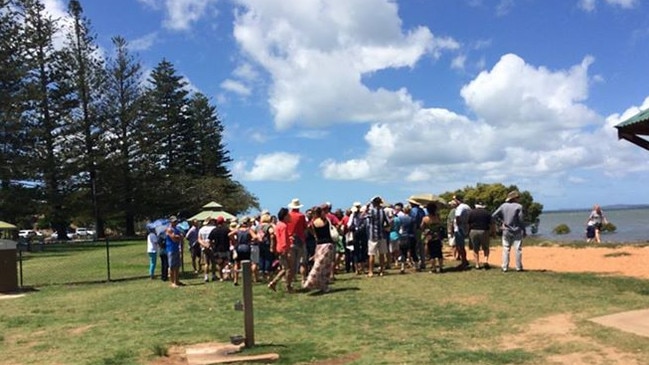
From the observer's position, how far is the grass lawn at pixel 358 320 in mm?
7012

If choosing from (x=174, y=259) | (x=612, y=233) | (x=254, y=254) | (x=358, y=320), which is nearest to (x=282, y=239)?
(x=254, y=254)

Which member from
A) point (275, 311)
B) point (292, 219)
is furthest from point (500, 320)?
point (292, 219)

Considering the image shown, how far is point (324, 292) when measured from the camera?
11.9m

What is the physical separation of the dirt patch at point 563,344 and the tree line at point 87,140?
1545 inches

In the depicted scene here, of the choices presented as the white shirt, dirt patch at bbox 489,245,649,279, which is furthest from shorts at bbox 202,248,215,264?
dirt patch at bbox 489,245,649,279

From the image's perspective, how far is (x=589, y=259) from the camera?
15836mm

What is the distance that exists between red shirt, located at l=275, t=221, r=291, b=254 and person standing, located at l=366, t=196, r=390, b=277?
7.64ft

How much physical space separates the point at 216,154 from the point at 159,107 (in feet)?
27.3

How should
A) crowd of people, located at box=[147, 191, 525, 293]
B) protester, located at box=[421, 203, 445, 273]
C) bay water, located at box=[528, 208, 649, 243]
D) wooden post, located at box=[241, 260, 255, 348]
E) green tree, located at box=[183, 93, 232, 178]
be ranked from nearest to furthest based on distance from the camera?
wooden post, located at box=[241, 260, 255, 348]
crowd of people, located at box=[147, 191, 525, 293]
protester, located at box=[421, 203, 445, 273]
bay water, located at box=[528, 208, 649, 243]
green tree, located at box=[183, 93, 232, 178]

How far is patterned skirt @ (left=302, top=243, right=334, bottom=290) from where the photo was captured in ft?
38.9

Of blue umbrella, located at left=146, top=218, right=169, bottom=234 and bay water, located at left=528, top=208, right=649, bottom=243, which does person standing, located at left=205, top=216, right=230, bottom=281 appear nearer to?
blue umbrella, located at left=146, top=218, right=169, bottom=234

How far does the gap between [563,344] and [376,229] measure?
7293 mm

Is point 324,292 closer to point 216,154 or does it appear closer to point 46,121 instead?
point 46,121

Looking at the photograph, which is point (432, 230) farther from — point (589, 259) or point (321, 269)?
point (589, 259)
